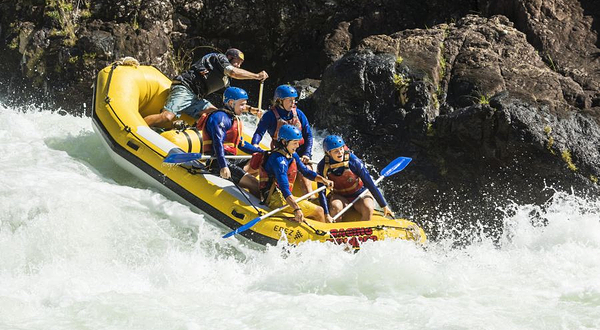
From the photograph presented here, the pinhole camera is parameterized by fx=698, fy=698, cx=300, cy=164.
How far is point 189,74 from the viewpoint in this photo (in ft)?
26.7

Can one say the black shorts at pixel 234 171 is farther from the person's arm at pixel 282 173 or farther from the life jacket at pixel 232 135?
the person's arm at pixel 282 173

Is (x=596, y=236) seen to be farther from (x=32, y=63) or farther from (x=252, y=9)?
(x=32, y=63)

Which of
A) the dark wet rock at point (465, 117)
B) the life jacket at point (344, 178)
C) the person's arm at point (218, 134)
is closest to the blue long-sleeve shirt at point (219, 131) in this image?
the person's arm at point (218, 134)

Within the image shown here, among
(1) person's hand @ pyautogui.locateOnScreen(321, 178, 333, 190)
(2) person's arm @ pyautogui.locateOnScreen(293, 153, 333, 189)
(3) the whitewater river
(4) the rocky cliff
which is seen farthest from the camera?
(4) the rocky cliff

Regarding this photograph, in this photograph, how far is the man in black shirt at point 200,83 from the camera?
7883 millimetres

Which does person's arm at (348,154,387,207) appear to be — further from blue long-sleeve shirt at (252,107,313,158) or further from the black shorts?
the black shorts

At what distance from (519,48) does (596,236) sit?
3496 mm

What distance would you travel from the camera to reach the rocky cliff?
811 cm

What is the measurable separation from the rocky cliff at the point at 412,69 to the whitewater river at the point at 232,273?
1187mm

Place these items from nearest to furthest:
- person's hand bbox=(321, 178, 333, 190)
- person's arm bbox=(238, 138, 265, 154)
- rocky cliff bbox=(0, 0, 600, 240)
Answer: person's hand bbox=(321, 178, 333, 190), person's arm bbox=(238, 138, 265, 154), rocky cliff bbox=(0, 0, 600, 240)

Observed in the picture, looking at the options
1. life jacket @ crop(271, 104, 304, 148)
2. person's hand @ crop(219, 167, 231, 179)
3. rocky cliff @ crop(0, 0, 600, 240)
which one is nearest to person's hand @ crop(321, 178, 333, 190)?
person's hand @ crop(219, 167, 231, 179)

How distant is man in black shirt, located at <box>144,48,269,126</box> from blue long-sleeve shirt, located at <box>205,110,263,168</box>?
1.01 meters

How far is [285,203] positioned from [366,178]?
2.71ft

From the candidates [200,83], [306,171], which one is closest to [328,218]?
[306,171]
